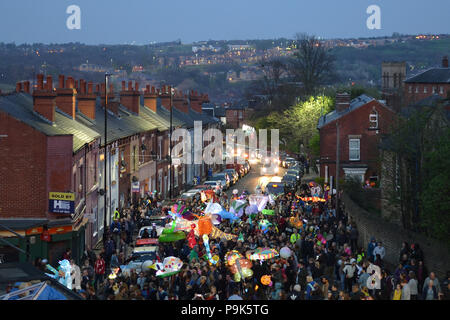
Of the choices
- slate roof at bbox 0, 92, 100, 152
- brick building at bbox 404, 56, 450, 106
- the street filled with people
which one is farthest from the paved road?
brick building at bbox 404, 56, 450, 106

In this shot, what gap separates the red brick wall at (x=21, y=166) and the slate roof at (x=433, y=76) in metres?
94.3

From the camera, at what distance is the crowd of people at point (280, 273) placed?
22594 millimetres

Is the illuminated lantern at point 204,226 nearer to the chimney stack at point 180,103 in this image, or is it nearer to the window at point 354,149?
the window at point 354,149

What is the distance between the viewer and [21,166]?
114 feet

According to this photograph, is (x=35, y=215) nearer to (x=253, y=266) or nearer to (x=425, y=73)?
(x=253, y=266)

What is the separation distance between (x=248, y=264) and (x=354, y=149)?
4038cm

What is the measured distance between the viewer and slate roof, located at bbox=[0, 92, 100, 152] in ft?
115

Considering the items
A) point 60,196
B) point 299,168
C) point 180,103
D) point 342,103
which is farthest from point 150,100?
point 60,196

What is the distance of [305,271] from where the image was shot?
26.4 meters

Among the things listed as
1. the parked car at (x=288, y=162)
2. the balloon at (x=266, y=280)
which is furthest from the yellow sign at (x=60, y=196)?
the parked car at (x=288, y=162)

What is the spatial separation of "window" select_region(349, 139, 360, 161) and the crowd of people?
1055 inches

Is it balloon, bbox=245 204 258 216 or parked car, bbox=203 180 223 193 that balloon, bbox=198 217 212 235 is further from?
parked car, bbox=203 180 223 193
